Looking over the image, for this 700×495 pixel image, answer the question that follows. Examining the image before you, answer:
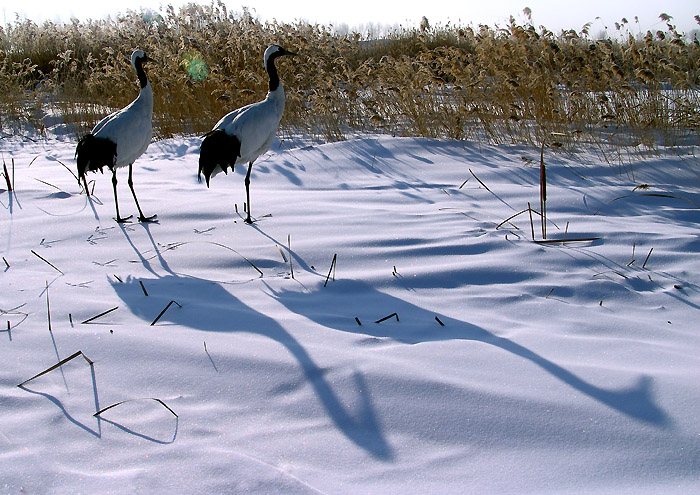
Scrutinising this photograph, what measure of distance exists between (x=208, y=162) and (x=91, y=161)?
2.83 feet

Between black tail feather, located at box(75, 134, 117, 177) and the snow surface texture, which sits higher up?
black tail feather, located at box(75, 134, 117, 177)

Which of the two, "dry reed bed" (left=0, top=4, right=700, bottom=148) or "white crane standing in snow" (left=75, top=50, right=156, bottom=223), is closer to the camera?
"white crane standing in snow" (left=75, top=50, right=156, bottom=223)

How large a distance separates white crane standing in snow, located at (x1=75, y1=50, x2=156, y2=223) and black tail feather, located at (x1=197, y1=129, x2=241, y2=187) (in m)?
0.57

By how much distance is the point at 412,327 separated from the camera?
2.46m

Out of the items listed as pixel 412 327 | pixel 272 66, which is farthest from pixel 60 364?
pixel 272 66

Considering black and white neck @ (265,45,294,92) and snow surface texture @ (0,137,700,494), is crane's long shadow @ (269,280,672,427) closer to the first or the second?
snow surface texture @ (0,137,700,494)

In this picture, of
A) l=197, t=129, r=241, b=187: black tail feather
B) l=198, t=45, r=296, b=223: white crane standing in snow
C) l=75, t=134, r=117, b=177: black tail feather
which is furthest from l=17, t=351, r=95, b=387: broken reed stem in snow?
l=75, t=134, r=117, b=177: black tail feather

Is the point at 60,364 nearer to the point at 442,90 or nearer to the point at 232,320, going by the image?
the point at 232,320

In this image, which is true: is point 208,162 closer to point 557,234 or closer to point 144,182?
point 144,182

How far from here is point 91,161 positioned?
454cm

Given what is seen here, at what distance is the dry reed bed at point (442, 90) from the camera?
246 inches

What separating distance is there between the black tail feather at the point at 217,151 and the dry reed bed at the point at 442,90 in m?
1.75

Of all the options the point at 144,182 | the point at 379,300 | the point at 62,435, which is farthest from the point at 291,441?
the point at 144,182

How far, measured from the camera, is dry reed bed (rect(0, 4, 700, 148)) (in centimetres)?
624
